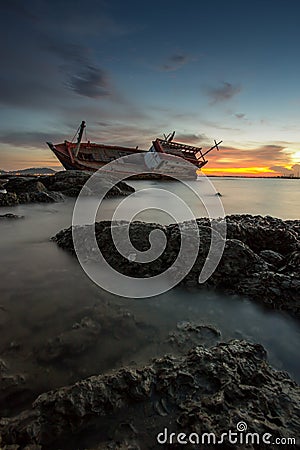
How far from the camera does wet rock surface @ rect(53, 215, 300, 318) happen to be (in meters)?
2.82

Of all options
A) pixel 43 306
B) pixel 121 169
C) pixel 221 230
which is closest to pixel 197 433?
pixel 43 306

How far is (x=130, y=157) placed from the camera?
103ft

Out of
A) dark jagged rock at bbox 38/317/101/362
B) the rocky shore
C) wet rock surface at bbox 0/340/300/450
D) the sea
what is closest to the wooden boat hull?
the rocky shore

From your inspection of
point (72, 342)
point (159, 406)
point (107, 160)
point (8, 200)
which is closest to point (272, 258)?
point (159, 406)

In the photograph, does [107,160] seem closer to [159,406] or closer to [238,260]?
[238,260]

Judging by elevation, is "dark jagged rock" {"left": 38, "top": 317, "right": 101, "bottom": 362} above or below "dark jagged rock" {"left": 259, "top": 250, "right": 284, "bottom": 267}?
below

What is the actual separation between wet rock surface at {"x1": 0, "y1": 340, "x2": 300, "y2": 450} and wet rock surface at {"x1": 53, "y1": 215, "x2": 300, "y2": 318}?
49.3 inches

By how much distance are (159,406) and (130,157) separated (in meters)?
31.7

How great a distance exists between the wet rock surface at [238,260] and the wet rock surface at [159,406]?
1.25 meters

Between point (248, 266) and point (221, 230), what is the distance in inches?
34.9

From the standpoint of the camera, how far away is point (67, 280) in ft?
10.6

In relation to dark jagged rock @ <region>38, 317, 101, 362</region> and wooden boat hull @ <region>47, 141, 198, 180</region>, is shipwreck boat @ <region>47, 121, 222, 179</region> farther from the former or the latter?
dark jagged rock @ <region>38, 317, 101, 362</region>

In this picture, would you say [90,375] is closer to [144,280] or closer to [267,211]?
[144,280]

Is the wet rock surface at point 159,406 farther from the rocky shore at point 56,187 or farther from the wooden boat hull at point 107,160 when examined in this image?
the wooden boat hull at point 107,160
